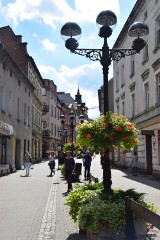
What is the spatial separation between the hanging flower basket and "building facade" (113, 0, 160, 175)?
513 inches

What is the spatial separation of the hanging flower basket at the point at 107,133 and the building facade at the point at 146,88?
42.8 feet

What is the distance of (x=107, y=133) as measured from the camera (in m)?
6.70

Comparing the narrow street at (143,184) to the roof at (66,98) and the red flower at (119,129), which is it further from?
the roof at (66,98)

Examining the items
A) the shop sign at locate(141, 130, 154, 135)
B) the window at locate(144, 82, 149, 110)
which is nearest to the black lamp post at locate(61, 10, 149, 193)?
the shop sign at locate(141, 130, 154, 135)

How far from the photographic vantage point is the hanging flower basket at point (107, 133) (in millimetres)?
6730

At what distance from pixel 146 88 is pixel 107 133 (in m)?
18.5

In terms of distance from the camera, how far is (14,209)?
10617mm

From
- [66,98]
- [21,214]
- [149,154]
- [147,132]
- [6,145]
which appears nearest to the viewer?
[21,214]

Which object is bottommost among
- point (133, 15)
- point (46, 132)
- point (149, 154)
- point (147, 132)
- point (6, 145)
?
point (149, 154)

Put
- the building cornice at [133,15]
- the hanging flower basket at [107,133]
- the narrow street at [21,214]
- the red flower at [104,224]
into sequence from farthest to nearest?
the building cornice at [133,15]
the narrow street at [21,214]
the hanging flower basket at [107,133]
the red flower at [104,224]

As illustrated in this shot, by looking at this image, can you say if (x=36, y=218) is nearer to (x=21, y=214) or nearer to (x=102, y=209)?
(x=21, y=214)

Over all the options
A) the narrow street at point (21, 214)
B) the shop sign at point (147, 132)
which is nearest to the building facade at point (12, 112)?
the shop sign at point (147, 132)

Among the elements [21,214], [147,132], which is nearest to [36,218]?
[21,214]

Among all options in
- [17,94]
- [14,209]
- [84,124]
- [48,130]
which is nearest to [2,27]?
[17,94]
